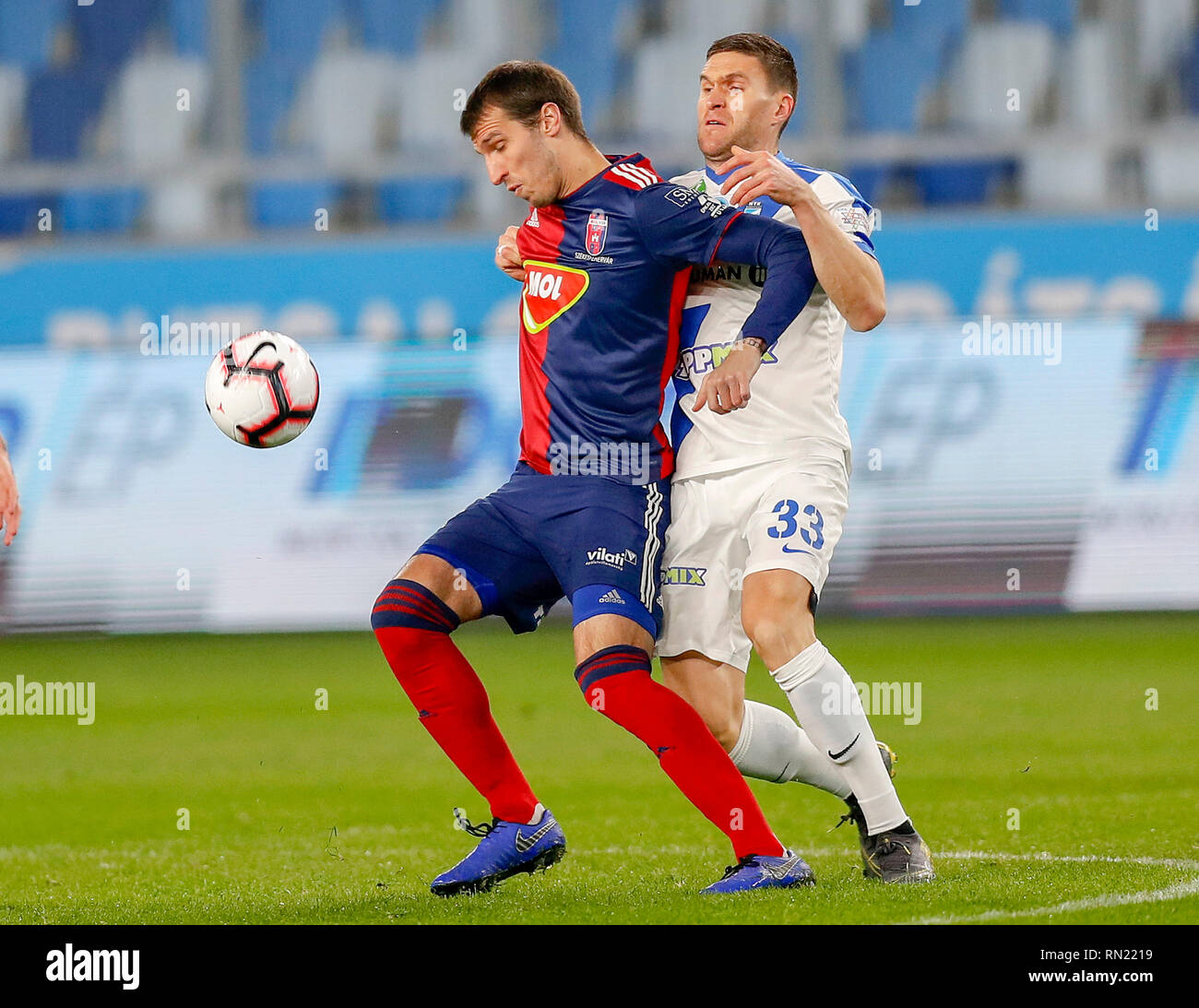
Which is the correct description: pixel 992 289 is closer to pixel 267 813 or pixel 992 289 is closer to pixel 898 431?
pixel 898 431

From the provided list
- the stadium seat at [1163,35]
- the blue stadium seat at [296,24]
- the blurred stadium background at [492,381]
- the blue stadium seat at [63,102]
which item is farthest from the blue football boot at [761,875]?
the blue stadium seat at [63,102]

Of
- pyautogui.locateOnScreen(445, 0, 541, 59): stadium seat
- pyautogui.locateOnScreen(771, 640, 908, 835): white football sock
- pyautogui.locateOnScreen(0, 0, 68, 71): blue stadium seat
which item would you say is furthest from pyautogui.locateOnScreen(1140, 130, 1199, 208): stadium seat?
pyautogui.locateOnScreen(771, 640, 908, 835): white football sock

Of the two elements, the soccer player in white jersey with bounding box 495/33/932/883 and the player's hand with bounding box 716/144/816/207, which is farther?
the soccer player in white jersey with bounding box 495/33/932/883

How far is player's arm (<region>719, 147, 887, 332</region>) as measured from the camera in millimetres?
4055

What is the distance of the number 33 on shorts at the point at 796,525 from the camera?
4.23 meters

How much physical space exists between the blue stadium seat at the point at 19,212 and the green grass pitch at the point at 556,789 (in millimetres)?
4357

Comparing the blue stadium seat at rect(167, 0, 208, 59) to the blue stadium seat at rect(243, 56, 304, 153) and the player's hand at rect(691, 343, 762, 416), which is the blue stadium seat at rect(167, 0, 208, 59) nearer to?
the blue stadium seat at rect(243, 56, 304, 153)

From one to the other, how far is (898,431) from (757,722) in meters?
6.15

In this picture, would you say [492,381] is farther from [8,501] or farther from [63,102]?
[8,501]

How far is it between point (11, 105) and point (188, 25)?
1579 millimetres

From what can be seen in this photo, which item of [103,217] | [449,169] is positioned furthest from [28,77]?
[449,169]

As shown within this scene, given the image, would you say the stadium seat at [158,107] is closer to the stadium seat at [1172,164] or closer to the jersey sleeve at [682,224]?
the stadium seat at [1172,164]

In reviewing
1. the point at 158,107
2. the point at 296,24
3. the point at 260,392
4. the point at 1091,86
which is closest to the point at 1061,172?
the point at 1091,86

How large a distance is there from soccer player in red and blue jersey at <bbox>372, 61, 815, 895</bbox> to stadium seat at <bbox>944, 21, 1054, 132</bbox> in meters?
9.52
